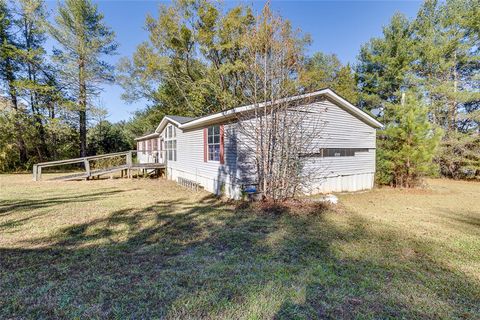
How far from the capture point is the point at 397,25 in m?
19.0

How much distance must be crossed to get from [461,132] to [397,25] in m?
9.75

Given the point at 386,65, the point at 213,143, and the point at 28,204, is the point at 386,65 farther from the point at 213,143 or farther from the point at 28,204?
the point at 28,204

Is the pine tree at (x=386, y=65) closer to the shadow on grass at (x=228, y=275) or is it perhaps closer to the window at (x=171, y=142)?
the window at (x=171, y=142)

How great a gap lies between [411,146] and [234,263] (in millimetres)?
10098

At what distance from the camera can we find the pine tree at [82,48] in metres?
18.1

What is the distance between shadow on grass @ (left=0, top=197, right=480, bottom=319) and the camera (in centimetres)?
250

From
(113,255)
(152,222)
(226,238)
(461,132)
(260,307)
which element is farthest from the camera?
(461,132)

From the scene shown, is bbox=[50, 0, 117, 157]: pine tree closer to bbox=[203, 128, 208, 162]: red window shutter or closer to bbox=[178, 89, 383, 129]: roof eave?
bbox=[178, 89, 383, 129]: roof eave

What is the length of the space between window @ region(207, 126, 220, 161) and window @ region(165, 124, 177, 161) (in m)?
4.39

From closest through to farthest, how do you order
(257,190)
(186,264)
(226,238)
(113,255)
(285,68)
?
(186,264), (113,255), (226,238), (285,68), (257,190)

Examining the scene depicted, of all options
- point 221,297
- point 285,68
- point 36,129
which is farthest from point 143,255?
point 36,129

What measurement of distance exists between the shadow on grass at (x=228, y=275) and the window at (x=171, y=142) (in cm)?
852

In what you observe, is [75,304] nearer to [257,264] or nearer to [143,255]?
[143,255]

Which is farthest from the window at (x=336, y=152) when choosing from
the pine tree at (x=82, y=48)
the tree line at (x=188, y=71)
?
the pine tree at (x=82, y=48)
